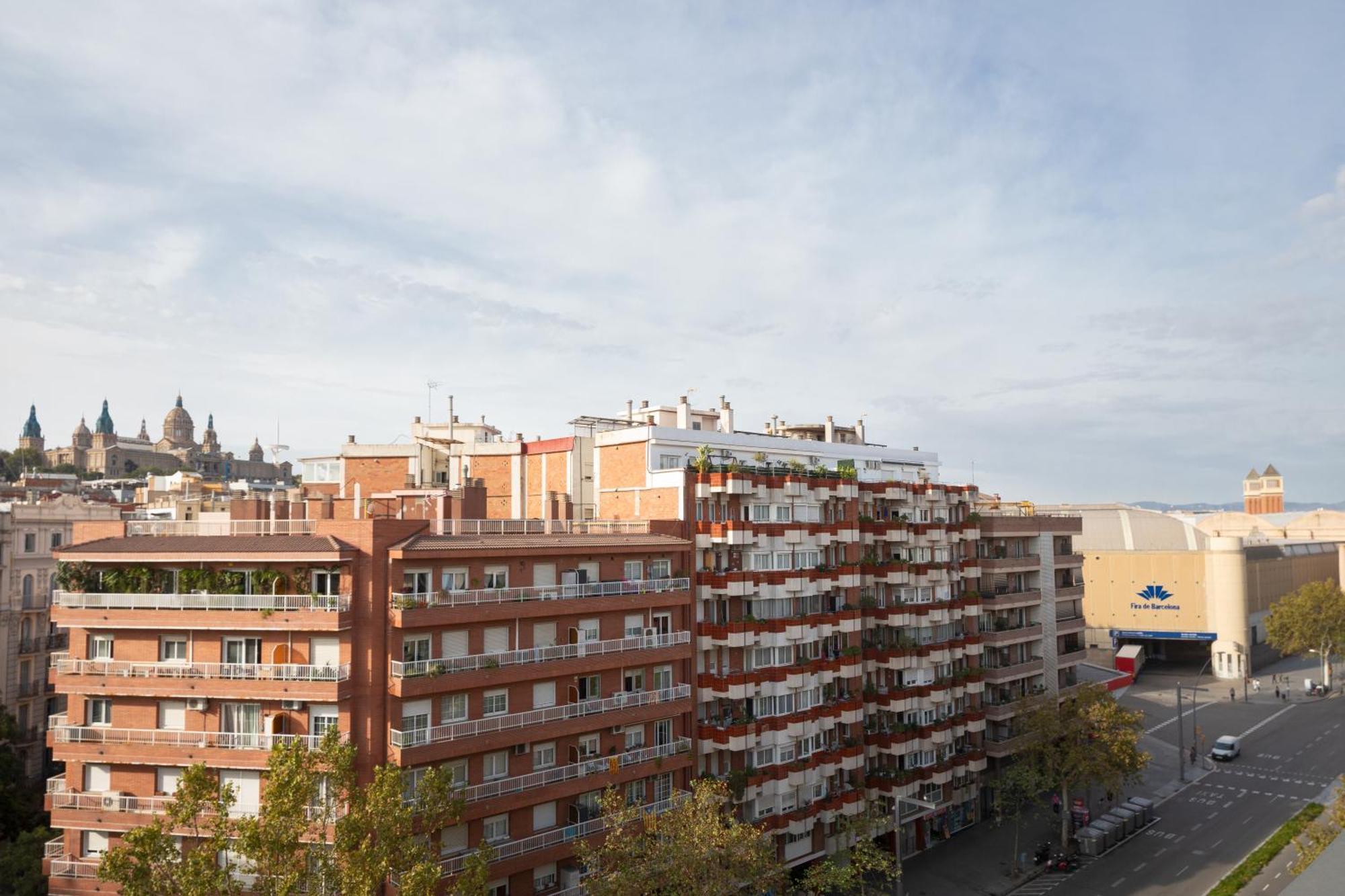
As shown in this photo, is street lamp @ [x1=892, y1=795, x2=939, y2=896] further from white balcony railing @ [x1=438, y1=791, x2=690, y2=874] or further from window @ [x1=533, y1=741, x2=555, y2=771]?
window @ [x1=533, y1=741, x2=555, y2=771]

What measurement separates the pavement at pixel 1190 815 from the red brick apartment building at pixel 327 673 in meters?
28.3

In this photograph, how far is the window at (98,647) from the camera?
40.2m

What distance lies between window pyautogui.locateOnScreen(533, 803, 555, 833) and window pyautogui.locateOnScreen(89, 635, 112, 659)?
68.2ft

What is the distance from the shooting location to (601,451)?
6253 cm

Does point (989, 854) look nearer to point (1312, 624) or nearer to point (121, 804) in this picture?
point (121, 804)

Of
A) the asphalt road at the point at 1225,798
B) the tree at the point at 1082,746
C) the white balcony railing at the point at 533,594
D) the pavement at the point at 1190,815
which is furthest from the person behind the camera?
the tree at the point at 1082,746

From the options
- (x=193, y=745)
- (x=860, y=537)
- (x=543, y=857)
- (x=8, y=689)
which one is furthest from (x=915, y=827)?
(x=8, y=689)

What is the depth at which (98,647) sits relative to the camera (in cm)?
4025

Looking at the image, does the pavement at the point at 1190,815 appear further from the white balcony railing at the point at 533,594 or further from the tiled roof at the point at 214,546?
the tiled roof at the point at 214,546

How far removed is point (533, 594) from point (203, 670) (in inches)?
574

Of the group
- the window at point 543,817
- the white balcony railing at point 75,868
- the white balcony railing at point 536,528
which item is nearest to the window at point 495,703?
the window at point 543,817

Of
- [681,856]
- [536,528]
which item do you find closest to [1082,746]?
[681,856]

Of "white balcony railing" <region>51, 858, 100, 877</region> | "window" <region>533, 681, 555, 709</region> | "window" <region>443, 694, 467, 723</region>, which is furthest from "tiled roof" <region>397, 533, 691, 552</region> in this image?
"white balcony railing" <region>51, 858, 100, 877</region>

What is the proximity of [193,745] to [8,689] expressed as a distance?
38.4 m
